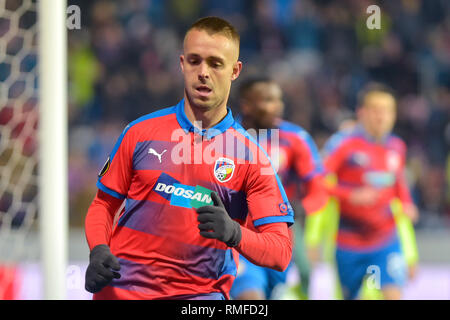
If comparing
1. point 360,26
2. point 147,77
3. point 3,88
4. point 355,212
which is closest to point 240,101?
point 3,88

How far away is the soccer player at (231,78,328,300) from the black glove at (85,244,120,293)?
204 centimetres

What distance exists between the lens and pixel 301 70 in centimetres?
995

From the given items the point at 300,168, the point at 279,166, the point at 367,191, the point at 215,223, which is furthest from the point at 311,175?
the point at 215,223

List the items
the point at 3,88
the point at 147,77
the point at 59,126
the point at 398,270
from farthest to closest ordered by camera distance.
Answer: the point at 147,77
the point at 398,270
the point at 3,88
the point at 59,126

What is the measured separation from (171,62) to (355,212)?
162 inches

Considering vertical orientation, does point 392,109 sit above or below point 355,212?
above

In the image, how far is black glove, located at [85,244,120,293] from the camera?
101 inches

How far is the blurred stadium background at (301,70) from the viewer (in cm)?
863

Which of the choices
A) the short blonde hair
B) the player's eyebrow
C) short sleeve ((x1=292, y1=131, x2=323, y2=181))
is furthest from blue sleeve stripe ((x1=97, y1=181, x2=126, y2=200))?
short sleeve ((x1=292, y1=131, x2=323, y2=181))

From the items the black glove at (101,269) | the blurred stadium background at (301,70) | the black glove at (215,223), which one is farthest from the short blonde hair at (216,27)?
the blurred stadium background at (301,70)

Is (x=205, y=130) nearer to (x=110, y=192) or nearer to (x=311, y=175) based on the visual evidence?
(x=110, y=192)

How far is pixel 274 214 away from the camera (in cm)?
269
